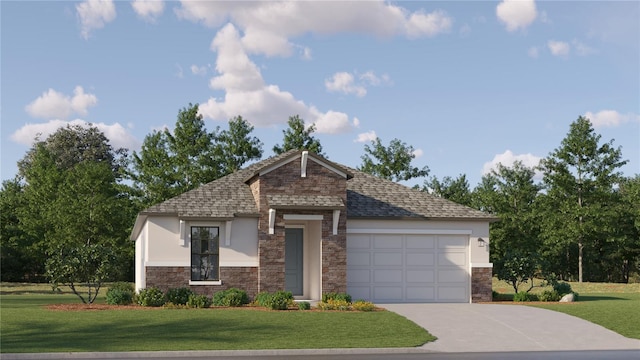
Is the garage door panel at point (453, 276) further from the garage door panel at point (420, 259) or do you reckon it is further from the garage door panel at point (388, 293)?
the garage door panel at point (388, 293)

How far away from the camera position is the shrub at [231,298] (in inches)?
1125

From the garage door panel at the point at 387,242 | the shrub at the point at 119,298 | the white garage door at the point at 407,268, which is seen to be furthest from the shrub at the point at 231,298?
the garage door panel at the point at 387,242

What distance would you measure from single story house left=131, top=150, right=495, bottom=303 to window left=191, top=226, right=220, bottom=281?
0.04 metres

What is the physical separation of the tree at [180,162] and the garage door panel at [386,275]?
2088 centimetres

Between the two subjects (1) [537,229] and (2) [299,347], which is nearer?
(2) [299,347]

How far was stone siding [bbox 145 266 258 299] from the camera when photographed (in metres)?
29.4

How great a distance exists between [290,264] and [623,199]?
3915 cm

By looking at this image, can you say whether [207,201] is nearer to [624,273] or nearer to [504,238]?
[504,238]

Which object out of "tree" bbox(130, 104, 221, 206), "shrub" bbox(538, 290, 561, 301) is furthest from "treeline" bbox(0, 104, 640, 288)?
"shrub" bbox(538, 290, 561, 301)

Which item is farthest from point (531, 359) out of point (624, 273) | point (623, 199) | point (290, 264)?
point (624, 273)

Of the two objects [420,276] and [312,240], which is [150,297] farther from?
[420,276]

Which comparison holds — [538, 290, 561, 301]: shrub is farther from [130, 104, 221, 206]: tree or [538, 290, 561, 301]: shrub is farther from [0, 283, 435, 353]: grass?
[130, 104, 221, 206]: tree

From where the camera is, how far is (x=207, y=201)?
3086cm

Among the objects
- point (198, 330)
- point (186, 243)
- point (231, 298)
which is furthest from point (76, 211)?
point (198, 330)
